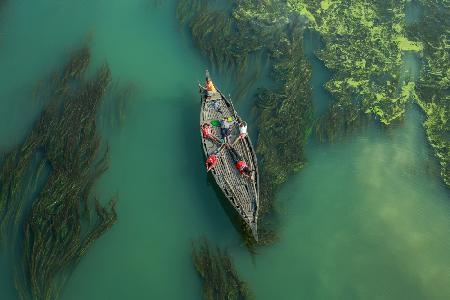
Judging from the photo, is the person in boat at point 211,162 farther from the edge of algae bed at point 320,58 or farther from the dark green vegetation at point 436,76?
the dark green vegetation at point 436,76

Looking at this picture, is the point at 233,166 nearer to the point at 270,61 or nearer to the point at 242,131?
the point at 242,131

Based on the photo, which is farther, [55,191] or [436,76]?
[436,76]

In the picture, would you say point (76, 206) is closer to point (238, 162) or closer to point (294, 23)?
point (238, 162)

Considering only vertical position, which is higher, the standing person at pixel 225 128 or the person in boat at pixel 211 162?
the standing person at pixel 225 128

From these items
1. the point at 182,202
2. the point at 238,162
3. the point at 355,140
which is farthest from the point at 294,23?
the point at 182,202

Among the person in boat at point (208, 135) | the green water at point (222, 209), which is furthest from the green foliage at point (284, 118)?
the person in boat at point (208, 135)

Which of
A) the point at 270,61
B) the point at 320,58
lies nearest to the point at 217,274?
the point at 270,61
